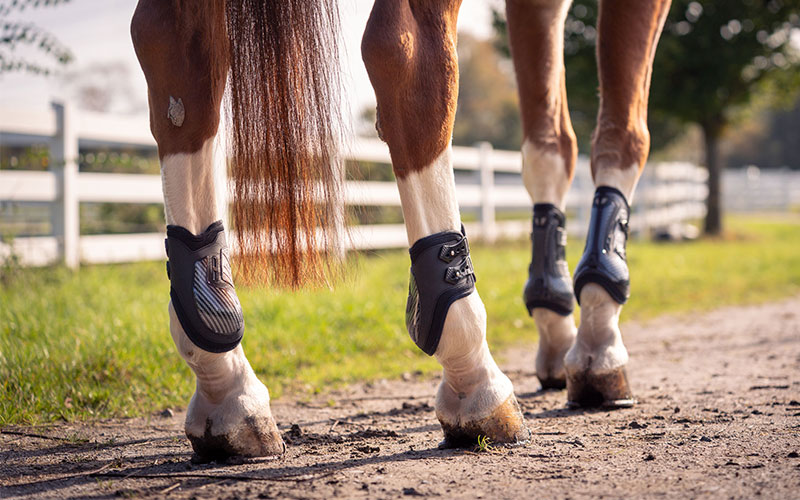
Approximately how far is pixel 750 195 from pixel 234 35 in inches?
1344

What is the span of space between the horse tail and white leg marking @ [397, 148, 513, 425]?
0.19m

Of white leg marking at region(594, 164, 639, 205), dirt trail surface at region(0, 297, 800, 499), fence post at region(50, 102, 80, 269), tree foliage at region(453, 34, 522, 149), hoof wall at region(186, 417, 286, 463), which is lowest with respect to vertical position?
dirt trail surface at region(0, 297, 800, 499)

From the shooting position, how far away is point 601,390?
2.23m

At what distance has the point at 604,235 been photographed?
2316mm

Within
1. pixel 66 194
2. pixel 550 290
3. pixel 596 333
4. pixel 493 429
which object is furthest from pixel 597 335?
pixel 66 194

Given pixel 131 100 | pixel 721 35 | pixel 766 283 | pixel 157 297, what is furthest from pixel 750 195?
pixel 157 297

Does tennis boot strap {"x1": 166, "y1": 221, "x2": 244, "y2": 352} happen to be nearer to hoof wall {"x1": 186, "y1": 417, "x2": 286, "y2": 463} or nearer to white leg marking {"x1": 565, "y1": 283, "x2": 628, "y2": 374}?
hoof wall {"x1": 186, "y1": 417, "x2": 286, "y2": 463}

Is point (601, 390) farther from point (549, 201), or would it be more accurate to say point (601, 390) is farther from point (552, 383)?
point (549, 201)

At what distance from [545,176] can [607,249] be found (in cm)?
42

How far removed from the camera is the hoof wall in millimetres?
1668

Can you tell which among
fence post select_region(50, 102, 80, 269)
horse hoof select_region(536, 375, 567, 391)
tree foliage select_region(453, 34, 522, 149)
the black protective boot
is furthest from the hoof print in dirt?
tree foliage select_region(453, 34, 522, 149)

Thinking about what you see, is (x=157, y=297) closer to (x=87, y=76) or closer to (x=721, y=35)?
(x=721, y=35)

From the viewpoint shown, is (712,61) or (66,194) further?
(712,61)

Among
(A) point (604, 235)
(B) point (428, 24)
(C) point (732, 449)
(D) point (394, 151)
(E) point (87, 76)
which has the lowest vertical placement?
(C) point (732, 449)
